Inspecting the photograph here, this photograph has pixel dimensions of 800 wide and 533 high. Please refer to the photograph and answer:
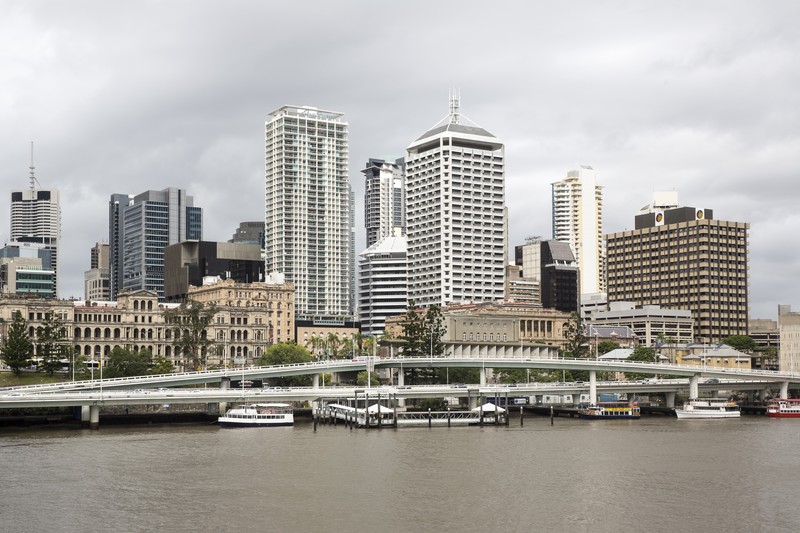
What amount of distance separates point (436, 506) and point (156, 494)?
25845 mm

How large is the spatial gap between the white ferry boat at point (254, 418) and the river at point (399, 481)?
47.2 ft

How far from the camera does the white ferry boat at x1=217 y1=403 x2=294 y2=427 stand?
178 m

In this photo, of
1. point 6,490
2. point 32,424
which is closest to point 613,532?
point 6,490

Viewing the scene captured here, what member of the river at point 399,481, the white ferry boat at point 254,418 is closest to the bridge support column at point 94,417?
the river at point 399,481

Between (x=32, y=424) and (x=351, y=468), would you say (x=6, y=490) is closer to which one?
(x=351, y=468)

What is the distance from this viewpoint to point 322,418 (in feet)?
627

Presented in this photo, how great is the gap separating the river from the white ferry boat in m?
14.4

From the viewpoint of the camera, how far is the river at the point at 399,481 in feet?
292

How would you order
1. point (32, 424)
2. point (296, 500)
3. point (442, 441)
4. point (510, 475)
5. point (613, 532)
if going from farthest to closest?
point (32, 424) < point (442, 441) < point (510, 475) < point (296, 500) < point (613, 532)

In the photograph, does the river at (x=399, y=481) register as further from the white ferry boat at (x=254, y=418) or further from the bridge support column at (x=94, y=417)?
the white ferry boat at (x=254, y=418)

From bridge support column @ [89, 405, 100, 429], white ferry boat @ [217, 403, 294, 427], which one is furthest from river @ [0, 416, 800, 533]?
white ferry boat @ [217, 403, 294, 427]

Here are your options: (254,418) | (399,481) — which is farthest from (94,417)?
(399,481)

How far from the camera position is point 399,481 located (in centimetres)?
10950

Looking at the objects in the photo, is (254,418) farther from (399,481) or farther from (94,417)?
(399,481)
